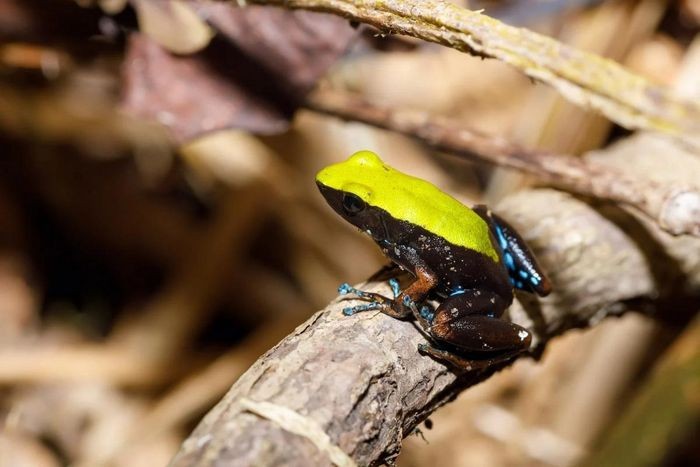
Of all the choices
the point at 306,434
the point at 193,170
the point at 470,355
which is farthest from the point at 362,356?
the point at 193,170

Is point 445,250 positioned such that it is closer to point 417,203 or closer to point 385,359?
point 417,203

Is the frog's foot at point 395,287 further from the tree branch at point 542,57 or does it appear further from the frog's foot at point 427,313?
the tree branch at point 542,57

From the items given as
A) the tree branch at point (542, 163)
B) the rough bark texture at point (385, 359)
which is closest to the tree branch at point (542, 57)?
the tree branch at point (542, 163)

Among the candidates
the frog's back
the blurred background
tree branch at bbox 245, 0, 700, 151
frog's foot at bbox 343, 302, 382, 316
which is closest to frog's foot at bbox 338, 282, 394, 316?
frog's foot at bbox 343, 302, 382, 316

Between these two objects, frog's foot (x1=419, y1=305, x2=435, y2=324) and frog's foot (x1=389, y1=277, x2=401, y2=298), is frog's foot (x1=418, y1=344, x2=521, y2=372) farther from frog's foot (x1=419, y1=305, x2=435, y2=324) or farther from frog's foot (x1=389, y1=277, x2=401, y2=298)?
frog's foot (x1=389, y1=277, x2=401, y2=298)

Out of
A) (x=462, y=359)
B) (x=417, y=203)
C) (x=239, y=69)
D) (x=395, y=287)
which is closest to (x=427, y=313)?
(x=395, y=287)

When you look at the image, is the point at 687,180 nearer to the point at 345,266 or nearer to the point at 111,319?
the point at 345,266
